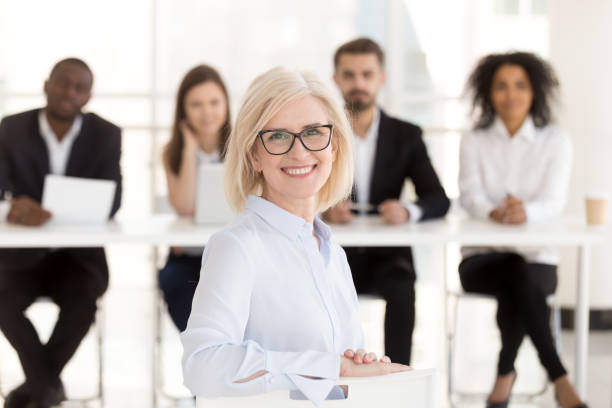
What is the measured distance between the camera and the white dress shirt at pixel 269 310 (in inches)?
39.5

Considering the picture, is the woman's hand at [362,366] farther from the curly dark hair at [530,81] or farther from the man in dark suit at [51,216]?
the curly dark hair at [530,81]

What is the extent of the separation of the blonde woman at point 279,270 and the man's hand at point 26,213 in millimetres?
1617

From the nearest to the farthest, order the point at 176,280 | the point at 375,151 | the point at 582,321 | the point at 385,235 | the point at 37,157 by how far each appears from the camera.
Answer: the point at 385,235
the point at 582,321
the point at 176,280
the point at 37,157
the point at 375,151

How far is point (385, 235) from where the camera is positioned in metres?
2.65

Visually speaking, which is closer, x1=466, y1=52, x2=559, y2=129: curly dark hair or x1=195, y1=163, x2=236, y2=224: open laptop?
x1=195, y1=163, x2=236, y2=224: open laptop

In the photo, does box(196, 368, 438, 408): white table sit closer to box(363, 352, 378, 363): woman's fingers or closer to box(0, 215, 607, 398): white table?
box(363, 352, 378, 363): woman's fingers

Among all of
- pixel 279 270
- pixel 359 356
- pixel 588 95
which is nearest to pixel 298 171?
pixel 279 270

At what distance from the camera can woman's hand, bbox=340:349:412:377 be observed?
1.06 m

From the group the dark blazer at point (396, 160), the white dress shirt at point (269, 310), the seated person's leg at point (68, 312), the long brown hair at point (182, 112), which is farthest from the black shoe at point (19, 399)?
the white dress shirt at point (269, 310)

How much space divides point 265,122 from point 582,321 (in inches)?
81.0

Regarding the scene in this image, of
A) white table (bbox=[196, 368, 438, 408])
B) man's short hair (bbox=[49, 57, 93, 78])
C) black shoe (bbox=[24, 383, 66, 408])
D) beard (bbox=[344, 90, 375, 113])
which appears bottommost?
black shoe (bbox=[24, 383, 66, 408])

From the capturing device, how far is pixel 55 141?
3.04 m

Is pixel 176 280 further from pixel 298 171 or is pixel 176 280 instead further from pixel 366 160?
pixel 298 171

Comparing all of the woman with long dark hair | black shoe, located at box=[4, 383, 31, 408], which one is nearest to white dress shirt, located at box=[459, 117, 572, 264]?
the woman with long dark hair
